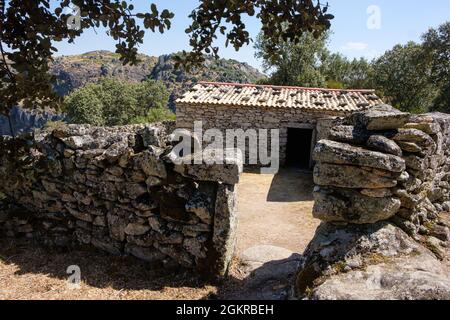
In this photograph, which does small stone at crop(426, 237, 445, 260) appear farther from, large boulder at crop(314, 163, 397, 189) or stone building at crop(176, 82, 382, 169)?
stone building at crop(176, 82, 382, 169)

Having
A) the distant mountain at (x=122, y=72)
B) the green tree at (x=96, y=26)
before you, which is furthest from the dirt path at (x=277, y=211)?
the distant mountain at (x=122, y=72)

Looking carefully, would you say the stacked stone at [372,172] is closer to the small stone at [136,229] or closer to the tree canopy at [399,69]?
the small stone at [136,229]

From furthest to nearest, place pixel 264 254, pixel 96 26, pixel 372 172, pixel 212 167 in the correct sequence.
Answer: pixel 264 254
pixel 212 167
pixel 372 172
pixel 96 26

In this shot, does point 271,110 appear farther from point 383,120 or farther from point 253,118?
point 383,120

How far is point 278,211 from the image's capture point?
9.17m

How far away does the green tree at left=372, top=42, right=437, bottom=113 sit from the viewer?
25.5 metres

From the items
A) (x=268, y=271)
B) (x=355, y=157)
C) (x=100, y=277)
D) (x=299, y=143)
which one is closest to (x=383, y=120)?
(x=355, y=157)

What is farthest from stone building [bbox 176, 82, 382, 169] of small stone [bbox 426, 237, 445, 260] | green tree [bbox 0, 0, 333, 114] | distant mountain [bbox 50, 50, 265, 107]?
distant mountain [bbox 50, 50, 265, 107]

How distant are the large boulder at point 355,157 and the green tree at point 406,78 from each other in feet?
80.2

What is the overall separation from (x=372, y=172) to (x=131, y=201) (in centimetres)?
350

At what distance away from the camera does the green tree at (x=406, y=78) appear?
25.5 m

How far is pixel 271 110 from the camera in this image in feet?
44.2

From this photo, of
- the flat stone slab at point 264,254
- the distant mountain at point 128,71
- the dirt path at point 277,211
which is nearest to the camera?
the flat stone slab at point 264,254
